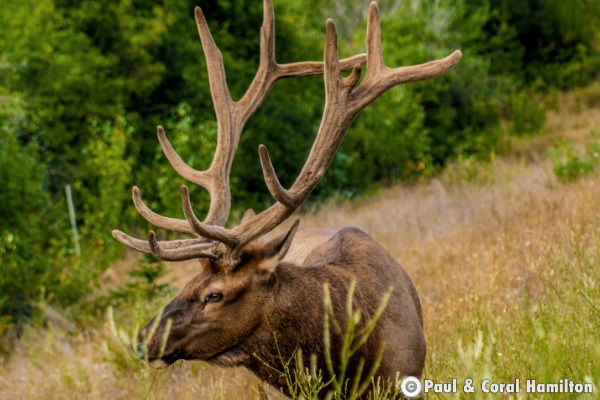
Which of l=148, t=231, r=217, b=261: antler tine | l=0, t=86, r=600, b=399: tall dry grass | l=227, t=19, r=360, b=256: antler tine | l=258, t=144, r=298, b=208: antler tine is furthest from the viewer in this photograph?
l=227, t=19, r=360, b=256: antler tine

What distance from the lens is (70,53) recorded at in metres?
12.7

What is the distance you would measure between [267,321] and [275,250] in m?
0.34

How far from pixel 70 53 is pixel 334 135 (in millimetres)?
10133

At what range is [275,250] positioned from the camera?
345 centimetres

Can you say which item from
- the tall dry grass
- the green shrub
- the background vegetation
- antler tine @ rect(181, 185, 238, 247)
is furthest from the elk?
the green shrub

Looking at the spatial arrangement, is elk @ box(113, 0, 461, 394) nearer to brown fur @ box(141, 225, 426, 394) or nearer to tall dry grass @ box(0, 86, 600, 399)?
brown fur @ box(141, 225, 426, 394)

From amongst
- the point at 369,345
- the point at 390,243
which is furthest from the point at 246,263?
the point at 390,243

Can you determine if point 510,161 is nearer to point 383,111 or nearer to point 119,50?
point 383,111
